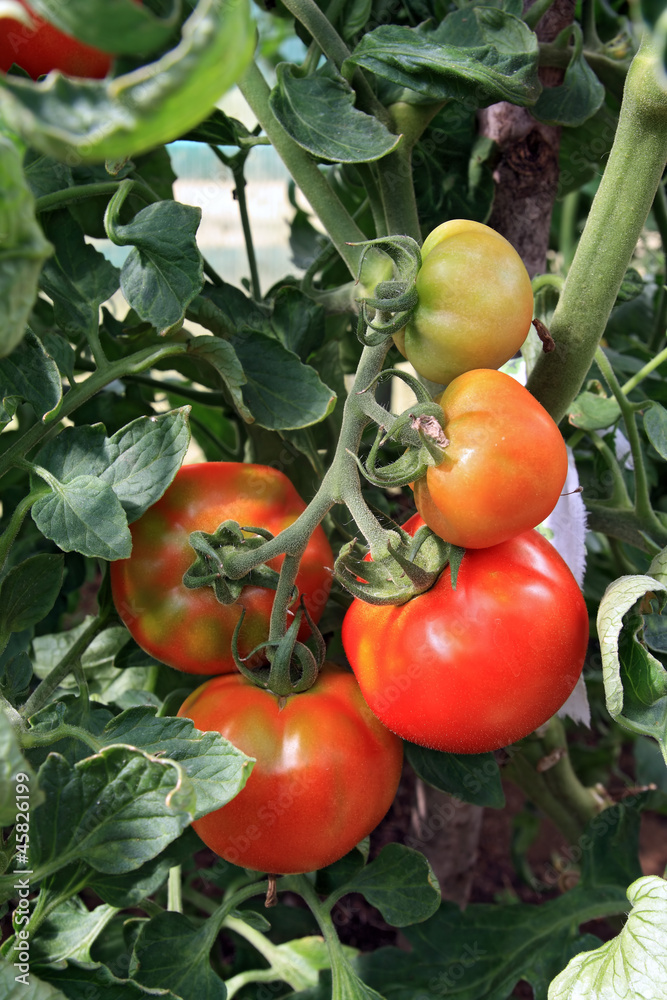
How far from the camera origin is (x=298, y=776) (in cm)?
44

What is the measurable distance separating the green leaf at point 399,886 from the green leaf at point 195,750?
22 centimetres

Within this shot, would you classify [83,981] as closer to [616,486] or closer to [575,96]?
[616,486]

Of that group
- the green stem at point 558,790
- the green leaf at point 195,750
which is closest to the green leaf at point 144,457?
the green leaf at point 195,750

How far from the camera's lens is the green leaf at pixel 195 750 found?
0.35 meters

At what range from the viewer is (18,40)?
14.8 inches

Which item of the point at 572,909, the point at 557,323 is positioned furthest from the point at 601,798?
the point at 557,323

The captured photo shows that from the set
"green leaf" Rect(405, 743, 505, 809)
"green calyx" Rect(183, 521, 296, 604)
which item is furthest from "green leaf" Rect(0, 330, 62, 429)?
"green leaf" Rect(405, 743, 505, 809)

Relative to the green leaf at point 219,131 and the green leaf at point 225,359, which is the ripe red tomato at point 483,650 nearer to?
the green leaf at point 225,359

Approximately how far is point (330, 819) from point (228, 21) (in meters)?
0.39

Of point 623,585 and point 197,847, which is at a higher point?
point 623,585

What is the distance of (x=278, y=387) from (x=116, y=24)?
13.5 inches

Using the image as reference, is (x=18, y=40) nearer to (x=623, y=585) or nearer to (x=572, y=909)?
(x=623, y=585)

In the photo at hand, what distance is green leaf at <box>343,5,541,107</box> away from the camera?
1.43 ft

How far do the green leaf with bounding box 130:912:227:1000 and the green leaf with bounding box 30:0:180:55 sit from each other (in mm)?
479
